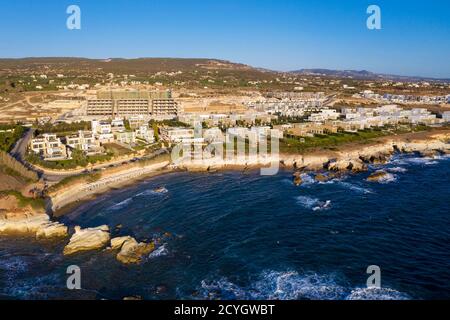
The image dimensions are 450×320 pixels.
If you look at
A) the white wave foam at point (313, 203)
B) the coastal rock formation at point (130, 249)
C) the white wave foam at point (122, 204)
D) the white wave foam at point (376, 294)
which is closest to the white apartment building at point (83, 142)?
the white wave foam at point (122, 204)

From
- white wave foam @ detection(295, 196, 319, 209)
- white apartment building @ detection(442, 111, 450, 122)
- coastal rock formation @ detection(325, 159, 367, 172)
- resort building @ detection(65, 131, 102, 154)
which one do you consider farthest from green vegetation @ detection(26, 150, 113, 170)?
white apartment building @ detection(442, 111, 450, 122)

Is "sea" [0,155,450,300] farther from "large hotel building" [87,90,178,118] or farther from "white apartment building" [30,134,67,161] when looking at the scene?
"large hotel building" [87,90,178,118]

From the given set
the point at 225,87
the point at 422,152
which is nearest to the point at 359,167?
the point at 422,152

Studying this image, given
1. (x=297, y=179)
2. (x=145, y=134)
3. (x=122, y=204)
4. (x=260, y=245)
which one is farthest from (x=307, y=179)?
(x=145, y=134)

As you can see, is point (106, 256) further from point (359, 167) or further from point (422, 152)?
point (422, 152)

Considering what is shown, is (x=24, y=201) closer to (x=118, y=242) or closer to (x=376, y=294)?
(x=118, y=242)

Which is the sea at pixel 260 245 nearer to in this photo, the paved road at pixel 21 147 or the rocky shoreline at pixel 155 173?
the rocky shoreline at pixel 155 173
